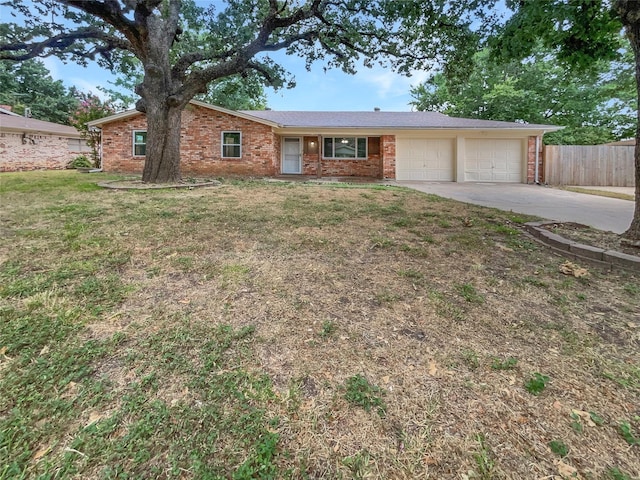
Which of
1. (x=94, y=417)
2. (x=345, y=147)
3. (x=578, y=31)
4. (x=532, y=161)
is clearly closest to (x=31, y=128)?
(x=345, y=147)

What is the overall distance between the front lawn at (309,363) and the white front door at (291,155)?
12.6 metres

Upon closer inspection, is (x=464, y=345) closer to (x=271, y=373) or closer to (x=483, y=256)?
(x=271, y=373)

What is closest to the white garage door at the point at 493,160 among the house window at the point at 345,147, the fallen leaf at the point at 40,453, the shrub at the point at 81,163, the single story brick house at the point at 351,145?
the single story brick house at the point at 351,145

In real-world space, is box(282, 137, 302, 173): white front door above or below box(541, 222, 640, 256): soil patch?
above

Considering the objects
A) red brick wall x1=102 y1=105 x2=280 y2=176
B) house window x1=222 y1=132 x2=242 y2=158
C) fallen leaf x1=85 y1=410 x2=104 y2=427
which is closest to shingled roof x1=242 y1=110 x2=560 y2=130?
red brick wall x1=102 y1=105 x2=280 y2=176

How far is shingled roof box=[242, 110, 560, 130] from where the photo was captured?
1380 cm

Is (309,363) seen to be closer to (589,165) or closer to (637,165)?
(637,165)

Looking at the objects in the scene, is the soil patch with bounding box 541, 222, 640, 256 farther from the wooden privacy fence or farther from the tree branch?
the tree branch

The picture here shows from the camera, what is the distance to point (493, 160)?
571 inches

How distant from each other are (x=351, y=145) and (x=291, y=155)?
284cm

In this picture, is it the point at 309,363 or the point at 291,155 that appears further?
the point at 291,155

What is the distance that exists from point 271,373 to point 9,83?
124 ft

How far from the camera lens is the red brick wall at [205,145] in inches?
549

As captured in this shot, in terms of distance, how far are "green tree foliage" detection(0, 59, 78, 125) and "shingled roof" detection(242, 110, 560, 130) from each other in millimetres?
21966
